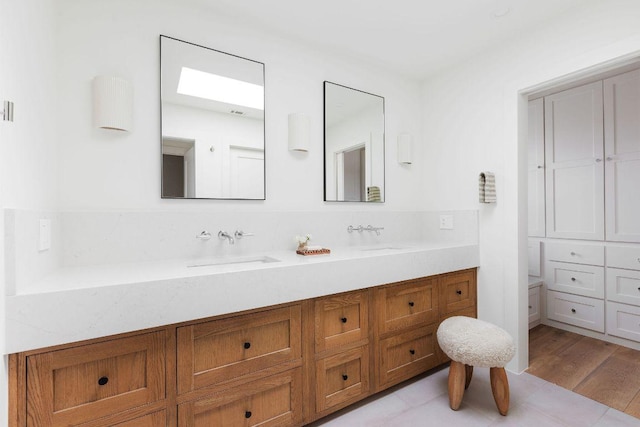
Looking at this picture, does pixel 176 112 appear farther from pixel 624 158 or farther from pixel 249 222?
pixel 624 158

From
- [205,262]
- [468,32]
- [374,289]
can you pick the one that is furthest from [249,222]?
[468,32]

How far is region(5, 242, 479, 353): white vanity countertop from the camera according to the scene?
1.00 metres

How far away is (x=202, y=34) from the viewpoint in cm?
185

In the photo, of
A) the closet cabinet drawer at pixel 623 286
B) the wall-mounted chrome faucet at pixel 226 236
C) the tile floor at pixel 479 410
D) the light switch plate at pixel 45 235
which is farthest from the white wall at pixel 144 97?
the closet cabinet drawer at pixel 623 286

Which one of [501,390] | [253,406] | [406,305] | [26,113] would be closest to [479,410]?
Answer: [501,390]

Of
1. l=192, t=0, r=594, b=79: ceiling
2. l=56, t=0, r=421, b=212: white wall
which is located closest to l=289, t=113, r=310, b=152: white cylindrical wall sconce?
l=56, t=0, r=421, b=212: white wall

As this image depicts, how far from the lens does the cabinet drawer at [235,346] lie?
1259mm

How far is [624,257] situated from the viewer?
2.53 m

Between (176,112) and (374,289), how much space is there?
1523 millimetres

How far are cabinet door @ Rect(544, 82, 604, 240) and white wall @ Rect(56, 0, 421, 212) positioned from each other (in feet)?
7.61

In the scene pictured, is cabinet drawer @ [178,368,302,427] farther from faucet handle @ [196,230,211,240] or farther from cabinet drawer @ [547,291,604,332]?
cabinet drawer @ [547,291,604,332]

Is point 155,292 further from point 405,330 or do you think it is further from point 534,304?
point 534,304

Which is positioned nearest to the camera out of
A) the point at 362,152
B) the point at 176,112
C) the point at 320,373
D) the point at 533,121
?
the point at 320,373

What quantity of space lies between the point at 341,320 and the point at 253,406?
1.90 ft
